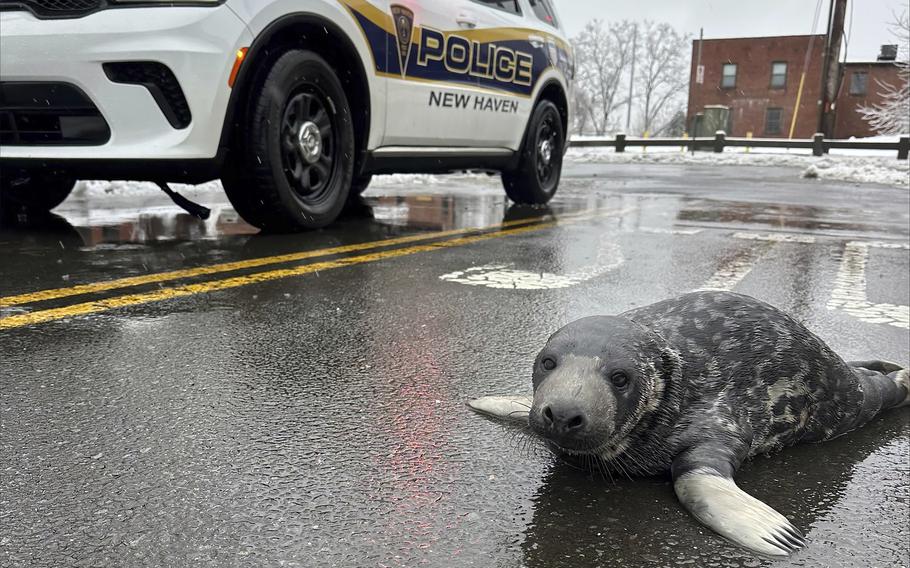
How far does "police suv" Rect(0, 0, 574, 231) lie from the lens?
157 inches

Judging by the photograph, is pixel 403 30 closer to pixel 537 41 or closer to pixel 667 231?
pixel 537 41

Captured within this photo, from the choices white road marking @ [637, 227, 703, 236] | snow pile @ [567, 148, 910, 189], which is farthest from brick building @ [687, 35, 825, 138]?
white road marking @ [637, 227, 703, 236]

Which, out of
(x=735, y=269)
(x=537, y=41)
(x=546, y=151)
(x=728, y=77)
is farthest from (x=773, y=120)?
(x=735, y=269)

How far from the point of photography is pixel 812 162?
2298 centimetres

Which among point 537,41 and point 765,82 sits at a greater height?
point 765,82

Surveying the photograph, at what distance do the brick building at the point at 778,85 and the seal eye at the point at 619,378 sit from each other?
45428mm

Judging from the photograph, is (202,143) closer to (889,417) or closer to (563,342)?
(563,342)

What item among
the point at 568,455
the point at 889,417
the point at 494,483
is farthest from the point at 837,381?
the point at 494,483

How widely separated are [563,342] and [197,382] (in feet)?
3.69

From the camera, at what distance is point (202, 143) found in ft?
13.8

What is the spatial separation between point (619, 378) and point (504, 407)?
45 cm

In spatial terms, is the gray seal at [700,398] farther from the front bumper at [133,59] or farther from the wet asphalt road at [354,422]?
the front bumper at [133,59]

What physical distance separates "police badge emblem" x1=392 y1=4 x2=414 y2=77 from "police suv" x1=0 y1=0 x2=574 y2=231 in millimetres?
14

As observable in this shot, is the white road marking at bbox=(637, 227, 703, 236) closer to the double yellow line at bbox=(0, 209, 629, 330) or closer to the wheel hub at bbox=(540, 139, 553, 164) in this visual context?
the double yellow line at bbox=(0, 209, 629, 330)
